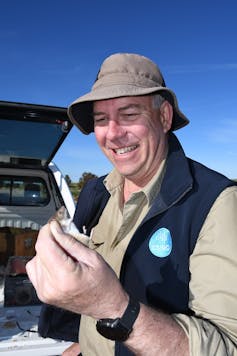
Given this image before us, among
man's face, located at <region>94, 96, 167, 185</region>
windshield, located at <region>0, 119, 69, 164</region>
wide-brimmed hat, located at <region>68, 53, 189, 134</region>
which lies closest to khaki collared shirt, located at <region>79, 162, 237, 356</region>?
man's face, located at <region>94, 96, 167, 185</region>

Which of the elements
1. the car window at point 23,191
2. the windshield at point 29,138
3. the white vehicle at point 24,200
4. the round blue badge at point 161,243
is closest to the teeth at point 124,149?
the round blue badge at point 161,243

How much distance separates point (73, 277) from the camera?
1.24 meters

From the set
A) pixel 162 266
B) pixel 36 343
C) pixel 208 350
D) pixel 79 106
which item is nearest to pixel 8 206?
pixel 36 343

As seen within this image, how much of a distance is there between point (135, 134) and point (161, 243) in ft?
2.63

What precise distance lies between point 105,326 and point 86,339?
0.96 metres

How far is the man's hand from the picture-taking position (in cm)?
124

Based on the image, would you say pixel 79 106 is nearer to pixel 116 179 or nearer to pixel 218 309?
pixel 116 179

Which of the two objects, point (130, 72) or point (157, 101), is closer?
point (130, 72)

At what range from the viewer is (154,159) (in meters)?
2.26

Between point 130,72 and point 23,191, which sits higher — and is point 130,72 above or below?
above

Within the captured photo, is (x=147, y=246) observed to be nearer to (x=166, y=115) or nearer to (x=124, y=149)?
(x=124, y=149)

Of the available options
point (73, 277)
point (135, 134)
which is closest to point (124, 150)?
point (135, 134)

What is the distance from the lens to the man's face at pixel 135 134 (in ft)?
7.40

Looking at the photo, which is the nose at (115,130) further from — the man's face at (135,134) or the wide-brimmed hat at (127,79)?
the wide-brimmed hat at (127,79)
